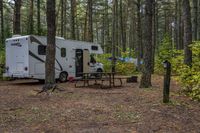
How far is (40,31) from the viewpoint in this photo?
888 inches

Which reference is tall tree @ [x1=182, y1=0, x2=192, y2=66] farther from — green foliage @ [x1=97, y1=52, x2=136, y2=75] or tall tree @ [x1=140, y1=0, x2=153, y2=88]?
green foliage @ [x1=97, y1=52, x2=136, y2=75]

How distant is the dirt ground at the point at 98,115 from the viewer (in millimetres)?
6191

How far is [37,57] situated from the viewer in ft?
52.7

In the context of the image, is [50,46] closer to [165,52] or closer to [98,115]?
[98,115]

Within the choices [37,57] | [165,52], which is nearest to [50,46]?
[37,57]

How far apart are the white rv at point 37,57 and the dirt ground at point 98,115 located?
554cm

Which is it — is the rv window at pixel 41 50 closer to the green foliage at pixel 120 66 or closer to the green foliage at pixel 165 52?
the green foliage at pixel 120 66

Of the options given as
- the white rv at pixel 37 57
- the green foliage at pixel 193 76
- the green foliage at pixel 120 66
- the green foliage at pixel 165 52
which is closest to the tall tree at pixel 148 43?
the green foliage at pixel 193 76

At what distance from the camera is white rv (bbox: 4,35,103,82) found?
1576 cm

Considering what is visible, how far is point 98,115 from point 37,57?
935cm

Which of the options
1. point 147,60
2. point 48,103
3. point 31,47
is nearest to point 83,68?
point 31,47

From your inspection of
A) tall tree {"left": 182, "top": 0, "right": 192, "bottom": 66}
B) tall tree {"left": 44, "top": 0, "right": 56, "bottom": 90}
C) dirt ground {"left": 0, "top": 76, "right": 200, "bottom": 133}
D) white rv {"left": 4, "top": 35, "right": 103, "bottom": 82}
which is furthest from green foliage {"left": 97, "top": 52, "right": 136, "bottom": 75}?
dirt ground {"left": 0, "top": 76, "right": 200, "bottom": 133}

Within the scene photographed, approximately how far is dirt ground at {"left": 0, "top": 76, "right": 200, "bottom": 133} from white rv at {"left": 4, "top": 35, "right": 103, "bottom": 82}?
5.54 m

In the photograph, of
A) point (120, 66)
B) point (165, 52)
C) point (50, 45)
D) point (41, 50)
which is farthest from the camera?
point (165, 52)
